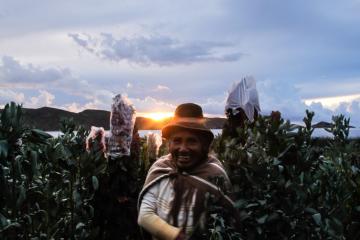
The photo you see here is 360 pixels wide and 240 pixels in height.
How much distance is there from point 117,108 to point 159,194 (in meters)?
2.94

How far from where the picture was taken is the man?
11.6ft

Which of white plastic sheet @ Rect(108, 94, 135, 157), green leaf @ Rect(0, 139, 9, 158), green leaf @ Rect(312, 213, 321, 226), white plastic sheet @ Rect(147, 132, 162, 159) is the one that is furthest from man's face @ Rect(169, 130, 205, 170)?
white plastic sheet @ Rect(147, 132, 162, 159)

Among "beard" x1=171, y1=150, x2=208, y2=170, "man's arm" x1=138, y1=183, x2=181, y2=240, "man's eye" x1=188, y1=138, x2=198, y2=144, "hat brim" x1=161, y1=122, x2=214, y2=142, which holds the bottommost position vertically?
"man's arm" x1=138, y1=183, x2=181, y2=240

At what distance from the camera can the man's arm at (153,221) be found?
3.48 meters

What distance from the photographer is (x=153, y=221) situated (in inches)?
142

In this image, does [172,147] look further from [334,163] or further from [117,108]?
[117,108]

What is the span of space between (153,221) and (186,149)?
0.52 meters

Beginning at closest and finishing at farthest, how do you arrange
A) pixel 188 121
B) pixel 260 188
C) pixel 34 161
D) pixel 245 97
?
pixel 34 161
pixel 260 188
pixel 188 121
pixel 245 97

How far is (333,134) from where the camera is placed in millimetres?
6543

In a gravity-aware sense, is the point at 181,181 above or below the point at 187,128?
below

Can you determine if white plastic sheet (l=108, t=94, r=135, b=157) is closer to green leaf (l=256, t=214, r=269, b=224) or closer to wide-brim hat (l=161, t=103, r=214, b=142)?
wide-brim hat (l=161, t=103, r=214, b=142)

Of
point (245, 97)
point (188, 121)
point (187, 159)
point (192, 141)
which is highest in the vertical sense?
point (245, 97)

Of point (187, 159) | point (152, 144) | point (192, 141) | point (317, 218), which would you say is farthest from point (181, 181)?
point (152, 144)

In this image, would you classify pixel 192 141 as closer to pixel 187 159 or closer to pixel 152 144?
pixel 187 159
